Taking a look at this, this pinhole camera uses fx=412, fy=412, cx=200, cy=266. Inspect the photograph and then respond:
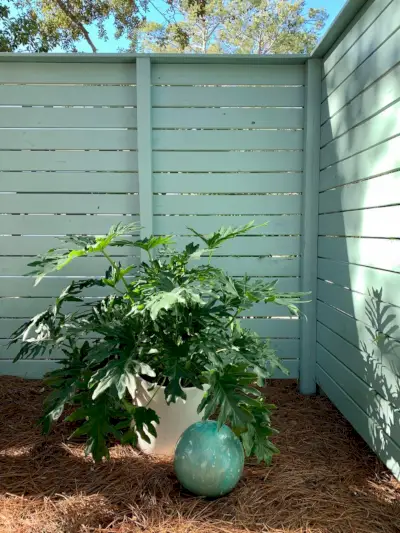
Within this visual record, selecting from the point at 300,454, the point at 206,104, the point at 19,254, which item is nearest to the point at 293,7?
the point at 206,104

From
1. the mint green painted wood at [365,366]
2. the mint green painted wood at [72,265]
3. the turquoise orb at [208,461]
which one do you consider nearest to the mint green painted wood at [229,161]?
the mint green painted wood at [72,265]

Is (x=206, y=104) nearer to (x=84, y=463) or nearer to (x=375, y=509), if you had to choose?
(x=84, y=463)

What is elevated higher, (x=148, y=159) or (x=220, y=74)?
(x=220, y=74)

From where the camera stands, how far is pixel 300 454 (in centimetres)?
181

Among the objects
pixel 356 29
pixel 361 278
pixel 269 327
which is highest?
pixel 356 29

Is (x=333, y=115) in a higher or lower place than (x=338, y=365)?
higher

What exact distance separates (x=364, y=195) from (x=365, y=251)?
246 mm

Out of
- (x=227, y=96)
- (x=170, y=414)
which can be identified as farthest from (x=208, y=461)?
(x=227, y=96)

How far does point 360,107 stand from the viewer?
184 centimetres

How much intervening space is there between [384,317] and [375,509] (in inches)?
27.0

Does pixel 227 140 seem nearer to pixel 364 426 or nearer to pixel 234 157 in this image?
pixel 234 157

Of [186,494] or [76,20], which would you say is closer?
[186,494]

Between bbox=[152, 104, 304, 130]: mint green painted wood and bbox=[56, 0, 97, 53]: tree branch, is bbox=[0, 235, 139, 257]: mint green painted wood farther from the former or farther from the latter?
bbox=[56, 0, 97, 53]: tree branch

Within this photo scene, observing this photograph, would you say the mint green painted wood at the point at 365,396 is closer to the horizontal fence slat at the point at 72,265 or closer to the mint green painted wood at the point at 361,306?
the mint green painted wood at the point at 361,306
